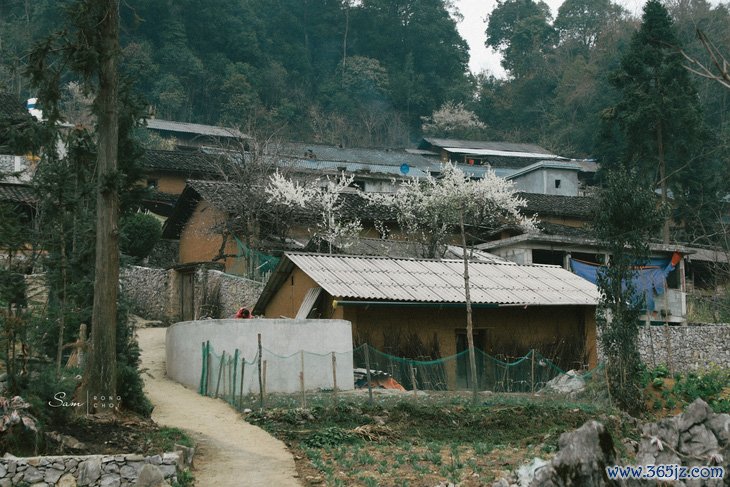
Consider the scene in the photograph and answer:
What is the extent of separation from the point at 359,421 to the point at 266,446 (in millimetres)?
2334

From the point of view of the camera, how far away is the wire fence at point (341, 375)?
19.5 m

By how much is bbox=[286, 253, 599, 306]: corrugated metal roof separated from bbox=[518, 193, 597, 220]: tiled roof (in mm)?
17685

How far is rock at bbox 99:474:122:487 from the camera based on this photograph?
497 inches

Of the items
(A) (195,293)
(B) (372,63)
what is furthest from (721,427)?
(B) (372,63)

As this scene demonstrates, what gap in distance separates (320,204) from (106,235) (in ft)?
75.4

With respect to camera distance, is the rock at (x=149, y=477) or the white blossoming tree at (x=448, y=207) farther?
the white blossoming tree at (x=448, y=207)

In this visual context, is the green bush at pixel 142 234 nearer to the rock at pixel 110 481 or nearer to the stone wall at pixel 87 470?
the stone wall at pixel 87 470

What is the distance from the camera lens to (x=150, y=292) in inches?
1328

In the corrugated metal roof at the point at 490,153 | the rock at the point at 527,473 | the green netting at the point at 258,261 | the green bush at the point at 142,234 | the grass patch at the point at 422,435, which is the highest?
the corrugated metal roof at the point at 490,153

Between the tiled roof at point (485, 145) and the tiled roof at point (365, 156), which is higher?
the tiled roof at point (485, 145)

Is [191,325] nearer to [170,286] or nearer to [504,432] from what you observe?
[504,432]

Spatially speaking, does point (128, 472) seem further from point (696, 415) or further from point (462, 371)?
point (462, 371)

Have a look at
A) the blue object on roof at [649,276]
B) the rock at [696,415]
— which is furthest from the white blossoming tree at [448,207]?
the rock at [696,415]

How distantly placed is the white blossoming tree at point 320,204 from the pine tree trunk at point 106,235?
18.4 meters
